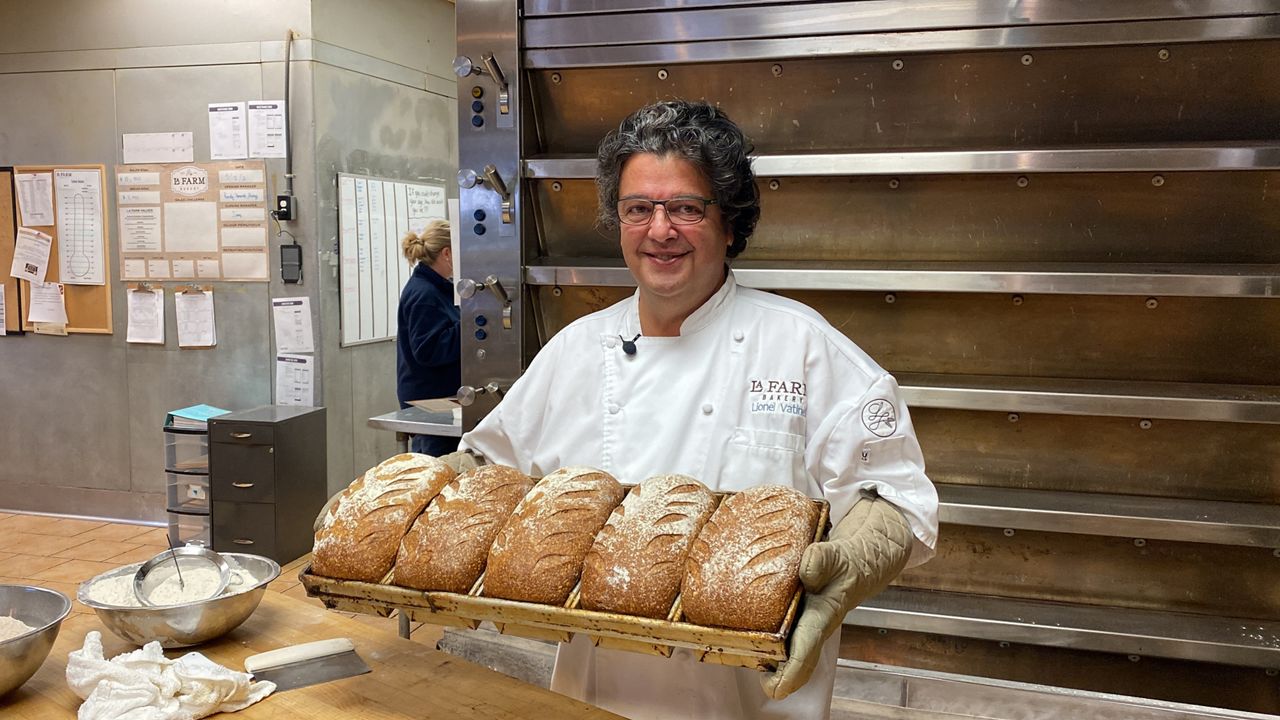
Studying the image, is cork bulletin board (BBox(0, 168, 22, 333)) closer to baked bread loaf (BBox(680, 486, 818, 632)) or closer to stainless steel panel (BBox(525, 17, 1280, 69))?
stainless steel panel (BBox(525, 17, 1280, 69))

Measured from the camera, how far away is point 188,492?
447 cm

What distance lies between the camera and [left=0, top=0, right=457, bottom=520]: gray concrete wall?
179 inches

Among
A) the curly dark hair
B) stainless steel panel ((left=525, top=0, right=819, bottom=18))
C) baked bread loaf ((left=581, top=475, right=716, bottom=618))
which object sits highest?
stainless steel panel ((left=525, top=0, right=819, bottom=18))

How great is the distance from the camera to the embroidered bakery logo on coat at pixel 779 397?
5.20 ft

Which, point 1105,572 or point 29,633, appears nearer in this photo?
point 29,633

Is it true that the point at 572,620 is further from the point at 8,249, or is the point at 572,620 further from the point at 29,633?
the point at 8,249

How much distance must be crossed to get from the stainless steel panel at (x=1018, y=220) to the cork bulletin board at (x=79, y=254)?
328cm

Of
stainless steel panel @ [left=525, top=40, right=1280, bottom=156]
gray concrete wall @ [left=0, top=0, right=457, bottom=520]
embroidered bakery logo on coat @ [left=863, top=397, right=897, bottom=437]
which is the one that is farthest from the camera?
gray concrete wall @ [left=0, top=0, right=457, bottom=520]

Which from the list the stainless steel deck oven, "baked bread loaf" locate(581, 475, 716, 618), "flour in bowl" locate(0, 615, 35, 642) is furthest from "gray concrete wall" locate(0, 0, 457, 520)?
"baked bread loaf" locate(581, 475, 716, 618)

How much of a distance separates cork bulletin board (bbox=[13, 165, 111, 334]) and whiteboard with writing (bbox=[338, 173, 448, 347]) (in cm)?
125

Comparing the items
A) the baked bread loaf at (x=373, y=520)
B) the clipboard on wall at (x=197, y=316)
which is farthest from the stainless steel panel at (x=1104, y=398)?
the clipboard on wall at (x=197, y=316)

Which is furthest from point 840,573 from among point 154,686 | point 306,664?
point 154,686

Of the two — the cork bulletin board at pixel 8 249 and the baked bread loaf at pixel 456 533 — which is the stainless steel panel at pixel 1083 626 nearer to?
the baked bread loaf at pixel 456 533

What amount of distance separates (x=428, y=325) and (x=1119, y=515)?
282 cm
